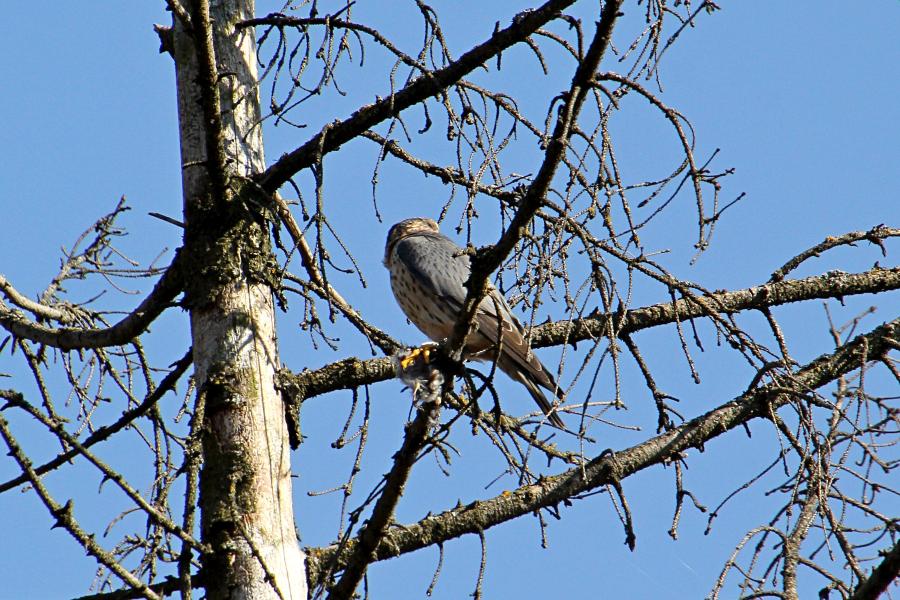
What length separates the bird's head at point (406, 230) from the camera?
681 centimetres

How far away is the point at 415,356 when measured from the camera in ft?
13.0

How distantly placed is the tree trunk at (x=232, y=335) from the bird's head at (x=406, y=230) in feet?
8.11

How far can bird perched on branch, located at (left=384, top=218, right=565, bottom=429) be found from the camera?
5262 millimetres

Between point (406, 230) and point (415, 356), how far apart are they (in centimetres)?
307

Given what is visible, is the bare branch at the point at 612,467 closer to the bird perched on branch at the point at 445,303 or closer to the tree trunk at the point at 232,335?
the tree trunk at the point at 232,335

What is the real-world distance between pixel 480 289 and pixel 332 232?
2.18 ft

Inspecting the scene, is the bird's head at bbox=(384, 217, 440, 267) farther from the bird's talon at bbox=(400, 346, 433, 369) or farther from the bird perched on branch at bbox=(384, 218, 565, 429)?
the bird's talon at bbox=(400, 346, 433, 369)

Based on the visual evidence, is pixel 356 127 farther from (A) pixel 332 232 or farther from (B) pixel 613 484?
(B) pixel 613 484

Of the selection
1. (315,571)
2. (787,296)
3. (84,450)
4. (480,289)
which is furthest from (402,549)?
(787,296)

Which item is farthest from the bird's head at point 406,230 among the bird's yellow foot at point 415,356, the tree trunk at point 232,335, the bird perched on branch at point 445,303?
the bird's yellow foot at point 415,356

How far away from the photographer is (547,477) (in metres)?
4.50

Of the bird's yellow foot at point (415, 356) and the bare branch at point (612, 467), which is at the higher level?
the bird's yellow foot at point (415, 356)

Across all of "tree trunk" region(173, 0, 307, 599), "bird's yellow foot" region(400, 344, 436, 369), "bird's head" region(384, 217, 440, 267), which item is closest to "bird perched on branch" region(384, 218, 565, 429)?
"bird's head" region(384, 217, 440, 267)

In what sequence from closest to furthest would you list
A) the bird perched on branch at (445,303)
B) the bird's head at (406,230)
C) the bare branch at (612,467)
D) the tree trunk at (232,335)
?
1. the tree trunk at (232,335)
2. the bare branch at (612,467)
3. the bird perched on branch at (445,303)
4. the bird's head at (406,230)
